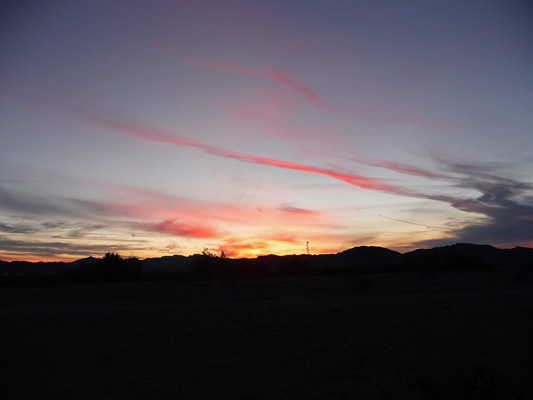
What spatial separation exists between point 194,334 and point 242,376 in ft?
14.6

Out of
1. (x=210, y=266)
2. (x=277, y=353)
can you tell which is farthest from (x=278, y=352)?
(x=210, y=266)

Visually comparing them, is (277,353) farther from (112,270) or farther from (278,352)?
(112,270)

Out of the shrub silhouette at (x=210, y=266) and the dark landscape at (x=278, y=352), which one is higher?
the shrub silhouette at (x=210, y=266)

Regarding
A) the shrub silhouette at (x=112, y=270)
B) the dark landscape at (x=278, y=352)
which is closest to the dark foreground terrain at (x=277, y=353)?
the dark landscape at (x=278, y=352)

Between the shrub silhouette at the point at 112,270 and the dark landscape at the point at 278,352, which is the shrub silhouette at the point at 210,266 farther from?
the dark landscape at the point at 278,352

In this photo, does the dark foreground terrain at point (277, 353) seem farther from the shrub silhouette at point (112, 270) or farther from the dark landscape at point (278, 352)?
the shrub silhouette at point (112, 270)

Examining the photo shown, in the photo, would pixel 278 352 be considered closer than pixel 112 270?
Yes

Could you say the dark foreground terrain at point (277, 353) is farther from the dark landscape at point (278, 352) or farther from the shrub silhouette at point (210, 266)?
the shrub silhouette at point (210, 266)

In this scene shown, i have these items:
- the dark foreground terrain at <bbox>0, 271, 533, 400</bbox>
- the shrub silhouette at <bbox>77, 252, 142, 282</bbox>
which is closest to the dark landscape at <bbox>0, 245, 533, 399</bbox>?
the dark foreground terrain at <bbox>0, 271, 533, 400</bbox>

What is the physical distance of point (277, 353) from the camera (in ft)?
37.2

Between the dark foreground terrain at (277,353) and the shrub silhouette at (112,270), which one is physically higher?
the shrub silhouette at (112,270)

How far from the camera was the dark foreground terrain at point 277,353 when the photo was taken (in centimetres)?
860

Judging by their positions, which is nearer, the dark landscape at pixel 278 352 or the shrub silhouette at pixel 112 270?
the dark landscape at pixel 278 352

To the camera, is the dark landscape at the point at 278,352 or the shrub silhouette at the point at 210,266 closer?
the dark landscape at the point at 278,352
